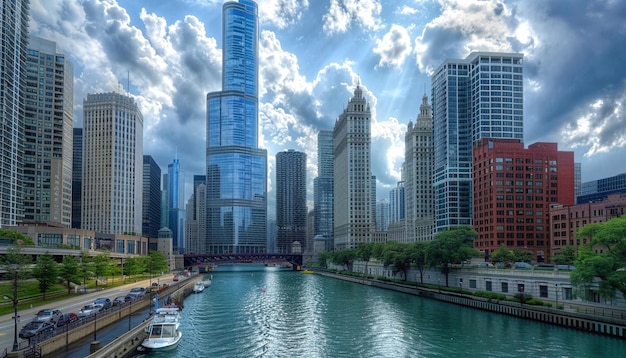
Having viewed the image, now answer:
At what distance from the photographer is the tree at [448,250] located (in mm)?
122125

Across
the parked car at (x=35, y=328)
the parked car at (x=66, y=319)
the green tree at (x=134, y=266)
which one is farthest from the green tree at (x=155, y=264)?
the parked car at (x=35, y=328)

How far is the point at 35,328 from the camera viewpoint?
55.4 m

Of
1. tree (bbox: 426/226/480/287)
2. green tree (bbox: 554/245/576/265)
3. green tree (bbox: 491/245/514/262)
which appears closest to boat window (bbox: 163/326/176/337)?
tree (bbox: 426/226/480/287)

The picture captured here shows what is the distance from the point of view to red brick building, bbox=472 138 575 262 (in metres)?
176

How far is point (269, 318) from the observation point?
94.1 m

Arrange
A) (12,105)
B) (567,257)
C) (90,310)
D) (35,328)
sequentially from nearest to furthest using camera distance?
1. (35,328)
2. (90,310)
3. (567,257)
4. (12,105)

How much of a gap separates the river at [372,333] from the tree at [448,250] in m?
14.0

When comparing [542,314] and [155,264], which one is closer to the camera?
[542,314]

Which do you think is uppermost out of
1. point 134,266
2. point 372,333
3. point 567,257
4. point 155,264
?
point 567,257

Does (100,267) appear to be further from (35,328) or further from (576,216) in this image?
(576,216)

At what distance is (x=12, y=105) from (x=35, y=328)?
162 metres

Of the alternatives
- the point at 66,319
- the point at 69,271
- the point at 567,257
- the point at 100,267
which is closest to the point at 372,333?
the point at 66,319

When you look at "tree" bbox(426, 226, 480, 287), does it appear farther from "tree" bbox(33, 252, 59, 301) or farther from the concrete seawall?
"tree" bbox(33, 252, 59, 301)

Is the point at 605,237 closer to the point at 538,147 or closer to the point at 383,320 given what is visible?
the point at 383,320
